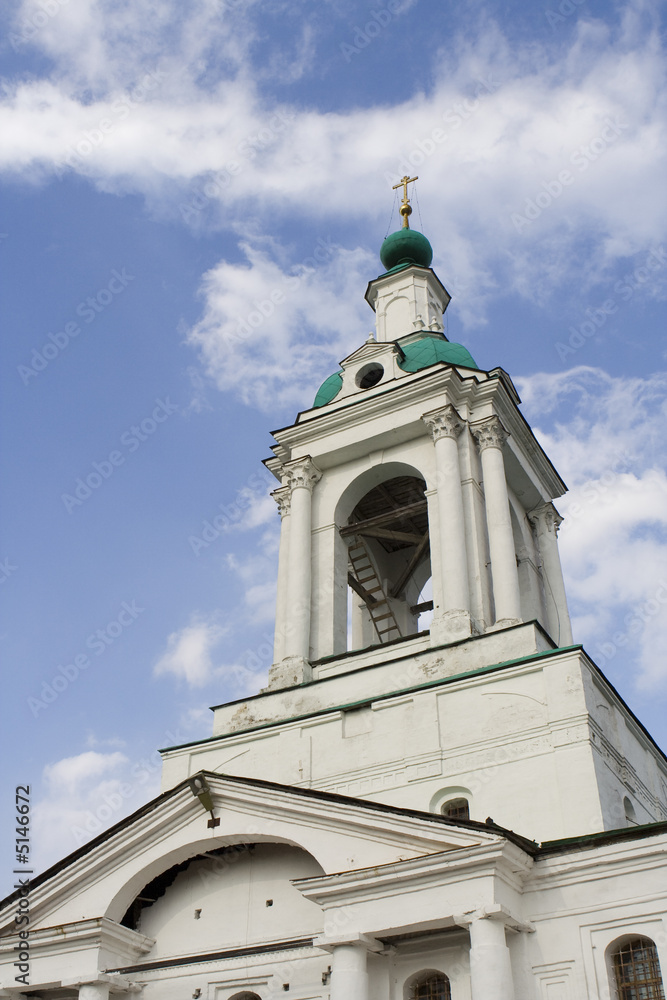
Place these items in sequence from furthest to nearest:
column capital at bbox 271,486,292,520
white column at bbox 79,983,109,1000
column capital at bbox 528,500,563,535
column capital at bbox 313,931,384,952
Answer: column capital at bbox 528,500,563,535 < column capital at bbox 271,486,292,520 < white column at bbox 79,983,109,1000 < column capital at bbox 313,931,384,952

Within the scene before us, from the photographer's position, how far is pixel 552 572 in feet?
75.5

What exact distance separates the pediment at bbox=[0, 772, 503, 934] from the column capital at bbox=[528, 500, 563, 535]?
10774 millimetres

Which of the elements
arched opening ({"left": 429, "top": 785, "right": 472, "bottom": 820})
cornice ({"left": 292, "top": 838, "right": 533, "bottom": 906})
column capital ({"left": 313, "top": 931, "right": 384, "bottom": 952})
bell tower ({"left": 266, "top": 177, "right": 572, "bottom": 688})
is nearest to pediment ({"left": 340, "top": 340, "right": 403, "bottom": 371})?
bell tower ({"left": 266, "top": 177, "right": 572, "bottom": 688})

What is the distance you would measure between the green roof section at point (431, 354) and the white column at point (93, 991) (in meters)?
13.5

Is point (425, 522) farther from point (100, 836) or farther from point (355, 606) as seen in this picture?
point (100, 836)

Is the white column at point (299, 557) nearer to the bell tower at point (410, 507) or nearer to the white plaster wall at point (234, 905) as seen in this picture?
the bell tower at point (410, 507)

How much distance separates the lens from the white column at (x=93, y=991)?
15055 millimetres

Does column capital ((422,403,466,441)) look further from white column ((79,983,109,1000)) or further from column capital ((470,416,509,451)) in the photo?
white column ((79,983,109,1000))

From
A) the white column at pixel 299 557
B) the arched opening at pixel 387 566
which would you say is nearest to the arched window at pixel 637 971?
the white column at pixel 299 557

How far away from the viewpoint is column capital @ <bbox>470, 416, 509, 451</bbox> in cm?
2191

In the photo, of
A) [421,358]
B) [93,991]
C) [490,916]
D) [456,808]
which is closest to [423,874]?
[490,916]

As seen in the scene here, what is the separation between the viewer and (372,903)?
13.5m

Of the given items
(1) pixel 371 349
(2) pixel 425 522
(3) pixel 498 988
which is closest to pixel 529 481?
(2) pixel 425 522

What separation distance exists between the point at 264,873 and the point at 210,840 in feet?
3.32
